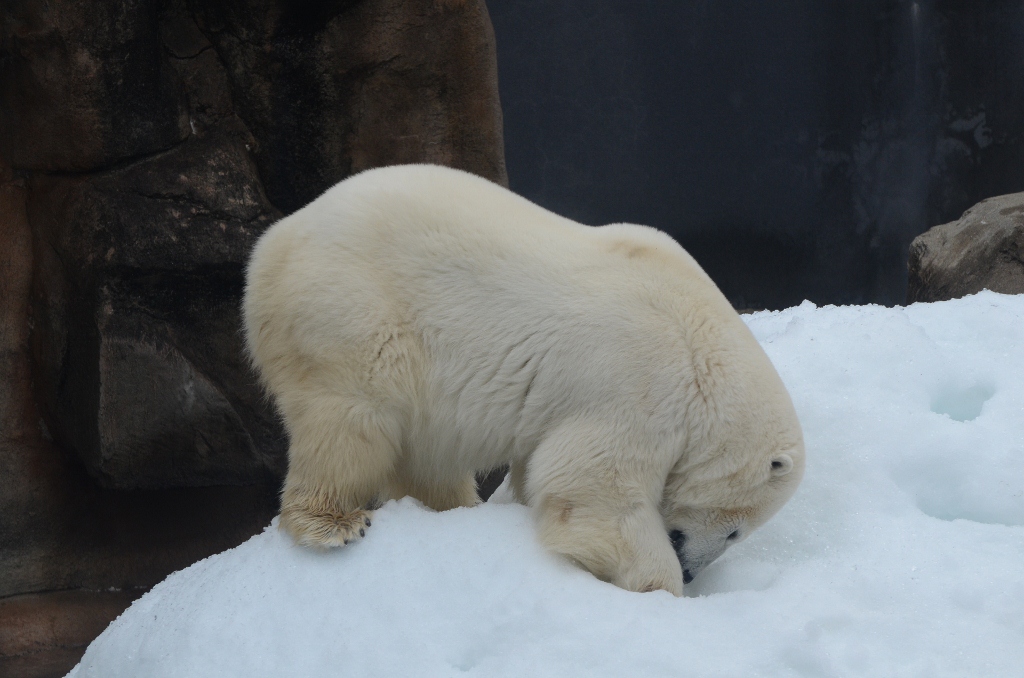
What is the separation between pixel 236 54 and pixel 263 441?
1.97 meters

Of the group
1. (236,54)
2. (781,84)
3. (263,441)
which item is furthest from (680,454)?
(781,84)

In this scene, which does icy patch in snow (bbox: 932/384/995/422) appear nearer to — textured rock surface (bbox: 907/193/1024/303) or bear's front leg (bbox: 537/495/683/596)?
bear's front leg (bbox: 537/495/683/596)

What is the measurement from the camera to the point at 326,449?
2.91m

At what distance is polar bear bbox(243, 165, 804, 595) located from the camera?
2834mm

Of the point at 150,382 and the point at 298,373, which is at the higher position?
the point at 298,373

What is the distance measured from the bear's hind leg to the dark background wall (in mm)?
5468

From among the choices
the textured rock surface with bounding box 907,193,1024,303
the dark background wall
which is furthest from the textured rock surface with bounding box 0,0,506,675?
the dark background wall

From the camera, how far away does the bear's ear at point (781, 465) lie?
2881 mm

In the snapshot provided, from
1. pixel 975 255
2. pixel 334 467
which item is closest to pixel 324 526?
pixel 334 467

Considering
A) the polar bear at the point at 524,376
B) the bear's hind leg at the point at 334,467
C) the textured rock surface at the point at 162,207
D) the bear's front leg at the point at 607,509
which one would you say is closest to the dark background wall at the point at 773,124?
Answer: the textured rock surface at the point at 162,207

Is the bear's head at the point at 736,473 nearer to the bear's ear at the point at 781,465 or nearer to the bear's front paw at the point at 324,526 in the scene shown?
the bear's ear at the point at 781,465

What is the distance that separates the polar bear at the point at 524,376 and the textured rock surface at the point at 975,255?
3.62m

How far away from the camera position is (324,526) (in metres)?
2.86

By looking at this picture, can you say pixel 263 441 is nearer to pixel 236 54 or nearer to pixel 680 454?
pixel 236 54
